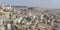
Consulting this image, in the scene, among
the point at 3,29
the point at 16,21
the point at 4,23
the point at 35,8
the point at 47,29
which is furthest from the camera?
the point at 35,8

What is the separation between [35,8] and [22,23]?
3793 mm

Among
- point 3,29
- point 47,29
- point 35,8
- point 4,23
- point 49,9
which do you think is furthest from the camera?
point 35,8

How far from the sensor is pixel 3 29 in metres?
2.35

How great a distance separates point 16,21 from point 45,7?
3.71 m

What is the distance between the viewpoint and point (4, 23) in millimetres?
2537

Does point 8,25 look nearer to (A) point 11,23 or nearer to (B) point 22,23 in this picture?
(A) point 11,23

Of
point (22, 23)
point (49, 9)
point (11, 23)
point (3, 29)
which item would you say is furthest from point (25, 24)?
point (49, 9)

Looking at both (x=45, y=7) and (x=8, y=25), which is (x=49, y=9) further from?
(x=8, y=25)

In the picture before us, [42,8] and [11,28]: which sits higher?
[42,8]

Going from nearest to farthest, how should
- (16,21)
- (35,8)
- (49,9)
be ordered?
(16,21), (49,9), (35,8)

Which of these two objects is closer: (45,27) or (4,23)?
(4,23)

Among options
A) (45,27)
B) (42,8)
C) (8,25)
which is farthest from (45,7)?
(8,25)

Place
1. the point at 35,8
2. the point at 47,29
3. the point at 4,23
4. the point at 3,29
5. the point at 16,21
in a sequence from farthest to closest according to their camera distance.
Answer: the point at 35,8, the point at 47,29, the point at 16,21, the point at 4,23, the point at 3,29

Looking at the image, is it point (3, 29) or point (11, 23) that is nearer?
point (3, 29)
